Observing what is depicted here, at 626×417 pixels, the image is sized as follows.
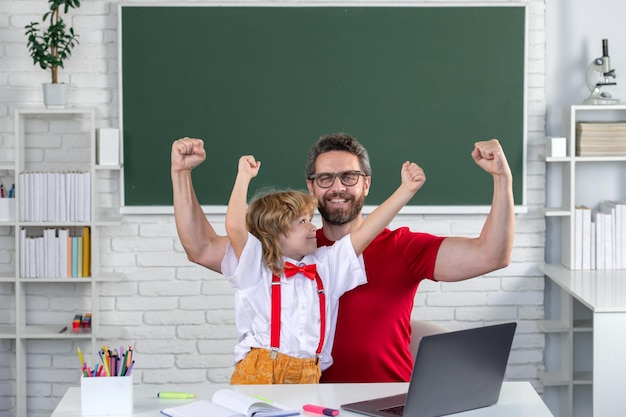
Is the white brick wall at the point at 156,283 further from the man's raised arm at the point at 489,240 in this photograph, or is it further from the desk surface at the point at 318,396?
the desk surface at the point at 318,396

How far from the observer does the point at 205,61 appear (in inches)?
176

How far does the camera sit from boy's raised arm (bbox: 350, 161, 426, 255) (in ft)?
8.73

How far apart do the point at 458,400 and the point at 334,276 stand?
0.67 metres

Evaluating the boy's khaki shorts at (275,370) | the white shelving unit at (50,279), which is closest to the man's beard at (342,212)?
the boy's khaki shorts at (275,370)

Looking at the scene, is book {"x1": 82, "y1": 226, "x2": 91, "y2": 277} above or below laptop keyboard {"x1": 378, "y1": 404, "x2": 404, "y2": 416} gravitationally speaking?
above

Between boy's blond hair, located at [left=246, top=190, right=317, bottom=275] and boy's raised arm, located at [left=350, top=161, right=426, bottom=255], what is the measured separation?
189 mm

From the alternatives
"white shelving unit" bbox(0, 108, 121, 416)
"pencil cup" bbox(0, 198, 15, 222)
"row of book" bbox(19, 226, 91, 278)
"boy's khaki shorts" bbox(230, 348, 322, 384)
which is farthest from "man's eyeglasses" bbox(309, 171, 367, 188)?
"pencil cup" bbox(0, 198, 15, 222)

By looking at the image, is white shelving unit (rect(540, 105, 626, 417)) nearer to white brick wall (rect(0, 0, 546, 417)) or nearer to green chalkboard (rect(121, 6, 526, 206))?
white brick wall (rect(0, 0, 546, 417))

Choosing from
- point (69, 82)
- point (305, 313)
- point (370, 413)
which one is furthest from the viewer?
point (69, 82)

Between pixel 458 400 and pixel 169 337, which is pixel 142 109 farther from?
pixel 458 400

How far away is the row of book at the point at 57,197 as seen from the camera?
4.29m

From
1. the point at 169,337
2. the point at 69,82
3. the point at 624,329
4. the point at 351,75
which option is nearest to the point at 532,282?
the point at 624,329

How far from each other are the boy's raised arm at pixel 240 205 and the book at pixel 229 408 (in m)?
0.57

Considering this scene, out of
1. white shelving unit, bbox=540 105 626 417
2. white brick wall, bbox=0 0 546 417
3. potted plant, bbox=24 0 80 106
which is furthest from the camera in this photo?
white brick wall, bbox=0 0 546 417
